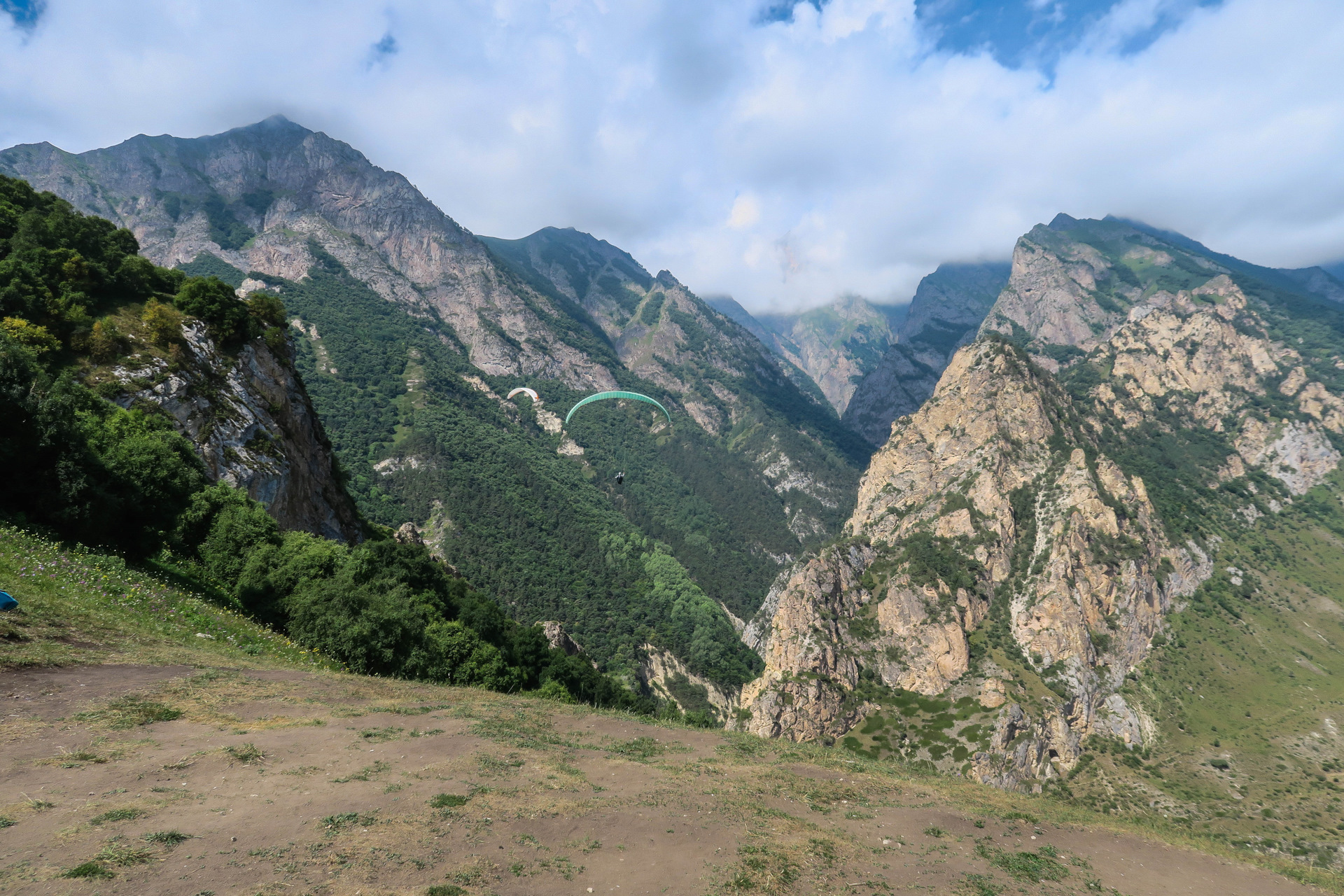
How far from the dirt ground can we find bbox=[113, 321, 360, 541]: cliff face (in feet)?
100

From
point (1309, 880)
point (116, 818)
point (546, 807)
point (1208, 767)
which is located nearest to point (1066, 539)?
point (1208, 767)

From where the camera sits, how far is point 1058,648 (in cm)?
14488

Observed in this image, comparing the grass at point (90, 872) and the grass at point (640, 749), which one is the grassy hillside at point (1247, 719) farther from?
the grass at point (90, 872)

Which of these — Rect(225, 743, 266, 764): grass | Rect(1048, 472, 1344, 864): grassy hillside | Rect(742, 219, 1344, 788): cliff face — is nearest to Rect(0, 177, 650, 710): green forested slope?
Rect(225, 743, 266, 764): grass

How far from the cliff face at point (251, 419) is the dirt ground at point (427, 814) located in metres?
30.6

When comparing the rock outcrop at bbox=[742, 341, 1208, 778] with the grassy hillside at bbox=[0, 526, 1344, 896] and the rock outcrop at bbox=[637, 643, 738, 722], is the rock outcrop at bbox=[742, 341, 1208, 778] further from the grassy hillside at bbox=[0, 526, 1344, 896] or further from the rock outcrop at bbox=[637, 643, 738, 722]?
the grassy hillside at bbox=[0, 526, 1344, 896]

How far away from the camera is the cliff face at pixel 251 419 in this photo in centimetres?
4319

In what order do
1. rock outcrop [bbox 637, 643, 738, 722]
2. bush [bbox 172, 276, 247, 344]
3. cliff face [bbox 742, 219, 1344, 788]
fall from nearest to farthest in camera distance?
bush [bbox 172, 276, 247, 344]
cliff face [bbox 742, 219, 1344, 788]
rock outcrop [bbox 637, 643, 738, 722]

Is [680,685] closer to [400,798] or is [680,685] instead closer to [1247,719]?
[1247,719]

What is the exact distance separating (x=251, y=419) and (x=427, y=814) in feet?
160

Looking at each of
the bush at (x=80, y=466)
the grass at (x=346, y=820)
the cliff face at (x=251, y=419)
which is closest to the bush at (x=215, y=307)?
the cliff face at (x=251, y=419)

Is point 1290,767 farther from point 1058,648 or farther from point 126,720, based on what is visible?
point 126,720

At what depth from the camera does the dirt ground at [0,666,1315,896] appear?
11227mm

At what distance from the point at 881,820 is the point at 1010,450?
190 metres
